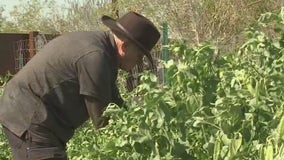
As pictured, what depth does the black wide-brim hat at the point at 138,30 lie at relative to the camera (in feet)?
11.3

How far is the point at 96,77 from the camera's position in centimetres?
339

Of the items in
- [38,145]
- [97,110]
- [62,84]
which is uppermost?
[62,84]

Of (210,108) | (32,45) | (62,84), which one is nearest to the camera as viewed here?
(210,108)

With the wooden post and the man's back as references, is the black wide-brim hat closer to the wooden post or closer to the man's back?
the man's back

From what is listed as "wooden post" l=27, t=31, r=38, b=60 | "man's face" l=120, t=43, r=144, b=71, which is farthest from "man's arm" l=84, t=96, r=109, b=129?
"wooden post" l=27, t=31, r=38, b=60

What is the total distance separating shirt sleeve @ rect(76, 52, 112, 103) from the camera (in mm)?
3396

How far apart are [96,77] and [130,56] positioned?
0.91 ft

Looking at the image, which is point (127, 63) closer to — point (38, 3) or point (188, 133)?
point (188, 133)

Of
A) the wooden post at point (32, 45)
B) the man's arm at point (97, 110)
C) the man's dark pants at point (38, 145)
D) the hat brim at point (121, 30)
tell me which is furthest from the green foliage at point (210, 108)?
the wooden post at point (32, 45)

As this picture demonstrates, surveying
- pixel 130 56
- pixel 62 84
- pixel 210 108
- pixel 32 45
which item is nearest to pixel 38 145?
pixel 62 84

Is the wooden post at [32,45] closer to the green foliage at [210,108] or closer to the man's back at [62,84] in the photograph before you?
the man's back at [62,84]

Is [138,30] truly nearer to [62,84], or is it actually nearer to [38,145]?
[62,84]

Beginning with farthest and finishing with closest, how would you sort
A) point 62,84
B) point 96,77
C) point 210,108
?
point 62,84
point 96,77
point 210,108

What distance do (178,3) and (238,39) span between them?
4.42ft
